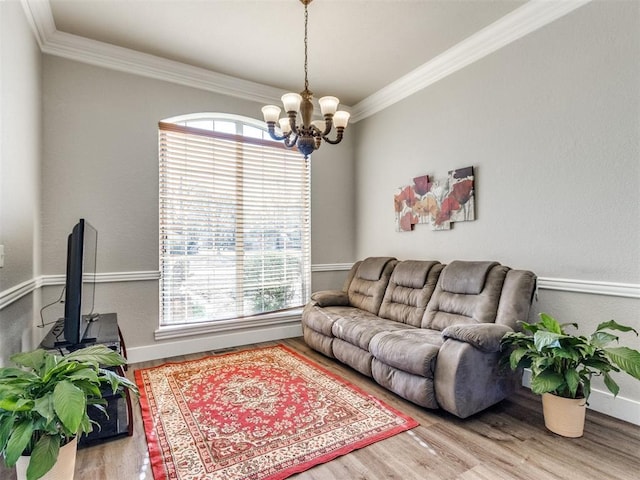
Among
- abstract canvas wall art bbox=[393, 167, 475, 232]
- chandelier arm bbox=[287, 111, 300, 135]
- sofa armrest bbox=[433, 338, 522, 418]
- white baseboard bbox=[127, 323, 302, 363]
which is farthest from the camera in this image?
white baseboard bbox=[127, 323, 302, 363]

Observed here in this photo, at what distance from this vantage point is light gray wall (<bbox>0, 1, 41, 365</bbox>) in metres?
1.99

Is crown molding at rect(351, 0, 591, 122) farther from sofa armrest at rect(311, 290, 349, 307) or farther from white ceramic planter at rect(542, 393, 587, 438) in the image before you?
white ceramic planter at rect(542, 393, 587, 438)

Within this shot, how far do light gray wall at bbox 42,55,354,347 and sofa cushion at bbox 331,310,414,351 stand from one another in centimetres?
194

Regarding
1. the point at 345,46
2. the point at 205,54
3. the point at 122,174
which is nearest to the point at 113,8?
the point at 205,54

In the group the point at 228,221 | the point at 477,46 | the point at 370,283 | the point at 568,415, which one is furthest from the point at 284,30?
the point at 568,415

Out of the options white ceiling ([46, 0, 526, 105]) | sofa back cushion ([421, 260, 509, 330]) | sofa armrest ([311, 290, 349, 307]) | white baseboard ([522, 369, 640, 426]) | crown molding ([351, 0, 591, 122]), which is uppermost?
white ceiling ([46, 0, 526, 105])

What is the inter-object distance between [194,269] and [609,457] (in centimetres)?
365

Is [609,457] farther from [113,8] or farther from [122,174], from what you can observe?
[113,8]

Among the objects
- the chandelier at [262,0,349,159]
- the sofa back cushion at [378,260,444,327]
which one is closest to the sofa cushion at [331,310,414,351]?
the sofa back cushion at [378,260,444,327]

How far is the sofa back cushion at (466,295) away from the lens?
2.64 meters

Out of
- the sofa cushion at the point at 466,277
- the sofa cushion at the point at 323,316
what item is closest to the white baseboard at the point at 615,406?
the sofa cushion at the point at 466,277

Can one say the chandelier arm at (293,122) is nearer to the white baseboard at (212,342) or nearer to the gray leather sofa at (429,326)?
the gray leather sofa at (429,326)

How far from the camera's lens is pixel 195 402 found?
8.32ft

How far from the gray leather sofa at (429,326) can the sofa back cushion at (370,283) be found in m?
0.01
